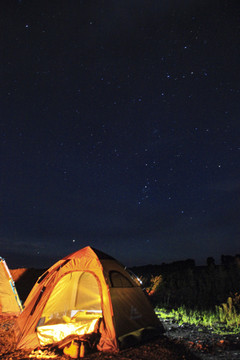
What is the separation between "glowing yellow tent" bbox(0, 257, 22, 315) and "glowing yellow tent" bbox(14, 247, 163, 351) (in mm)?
2474

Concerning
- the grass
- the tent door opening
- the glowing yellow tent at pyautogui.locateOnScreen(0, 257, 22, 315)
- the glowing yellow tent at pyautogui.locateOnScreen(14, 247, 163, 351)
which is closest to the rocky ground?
the glowing yellow tent at pyautogui.locateOnScreen(14, 247, 163, 351)

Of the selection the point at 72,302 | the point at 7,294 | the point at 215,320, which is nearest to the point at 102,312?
the point at 72,302

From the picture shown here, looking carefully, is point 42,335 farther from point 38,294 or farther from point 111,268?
point 111,268

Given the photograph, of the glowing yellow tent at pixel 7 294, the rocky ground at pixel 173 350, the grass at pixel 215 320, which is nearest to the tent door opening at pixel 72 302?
the rocky ground at pixel 173 350

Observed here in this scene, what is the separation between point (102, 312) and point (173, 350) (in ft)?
5.56

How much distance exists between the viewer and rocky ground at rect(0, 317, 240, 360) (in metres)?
5.21

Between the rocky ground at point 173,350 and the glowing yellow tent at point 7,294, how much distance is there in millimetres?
2883

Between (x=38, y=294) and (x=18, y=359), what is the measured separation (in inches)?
61.7

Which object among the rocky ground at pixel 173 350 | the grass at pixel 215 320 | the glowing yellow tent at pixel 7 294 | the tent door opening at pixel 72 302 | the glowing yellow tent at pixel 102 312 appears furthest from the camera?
the glowing yellow tent at pixel 7 294

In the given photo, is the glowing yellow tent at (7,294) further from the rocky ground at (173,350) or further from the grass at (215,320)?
the grass at (215,320)

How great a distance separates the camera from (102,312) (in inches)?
245

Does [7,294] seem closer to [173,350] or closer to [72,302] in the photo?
[72,302]

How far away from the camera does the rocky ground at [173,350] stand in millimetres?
5215

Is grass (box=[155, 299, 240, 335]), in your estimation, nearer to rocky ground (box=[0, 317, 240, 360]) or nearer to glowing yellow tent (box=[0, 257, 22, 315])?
rocky ground (box=[0, 317, 240, 360])
